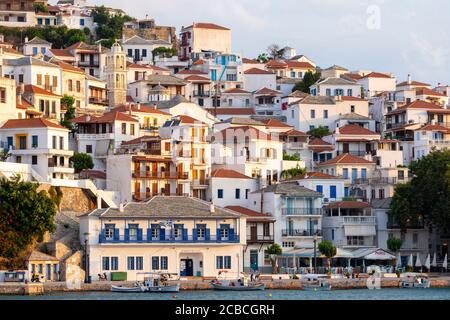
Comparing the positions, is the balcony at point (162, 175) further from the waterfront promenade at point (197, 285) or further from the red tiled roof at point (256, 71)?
the red tiled roof at point (256, 71)

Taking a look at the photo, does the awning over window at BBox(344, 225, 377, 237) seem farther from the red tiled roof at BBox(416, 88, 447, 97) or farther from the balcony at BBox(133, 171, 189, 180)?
the red tiled roof at BBox(416, 88, 447, 97)

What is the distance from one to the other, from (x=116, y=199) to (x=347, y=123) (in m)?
25.5

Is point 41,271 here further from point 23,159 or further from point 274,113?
point 274,113

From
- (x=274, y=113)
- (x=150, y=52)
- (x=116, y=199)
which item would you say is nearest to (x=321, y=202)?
(x=116, y=199)

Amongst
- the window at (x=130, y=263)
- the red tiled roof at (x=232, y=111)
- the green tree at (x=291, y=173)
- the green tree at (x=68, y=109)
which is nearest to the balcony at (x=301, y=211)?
the green tree at (x=291, y=173)

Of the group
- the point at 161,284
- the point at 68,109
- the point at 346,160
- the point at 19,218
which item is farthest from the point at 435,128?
the point at 19,218

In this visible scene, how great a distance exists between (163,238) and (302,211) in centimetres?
1027

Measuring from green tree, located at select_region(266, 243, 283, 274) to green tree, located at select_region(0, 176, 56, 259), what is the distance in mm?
12603

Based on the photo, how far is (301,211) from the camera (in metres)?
59.6

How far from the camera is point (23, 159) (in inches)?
2290

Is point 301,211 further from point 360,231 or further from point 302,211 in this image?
point 360,231

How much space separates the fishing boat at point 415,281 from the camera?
52.5 metres

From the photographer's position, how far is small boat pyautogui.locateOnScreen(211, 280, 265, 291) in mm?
48844

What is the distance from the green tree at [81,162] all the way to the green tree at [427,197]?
17197mm
